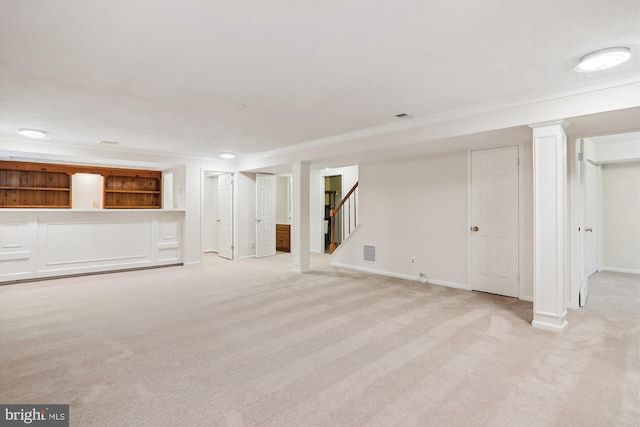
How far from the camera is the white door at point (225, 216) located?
7.98 meters

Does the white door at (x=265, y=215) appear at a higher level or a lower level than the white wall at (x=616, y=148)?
lower

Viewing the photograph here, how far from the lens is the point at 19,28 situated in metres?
2.07

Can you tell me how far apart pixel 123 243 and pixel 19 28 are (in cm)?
501

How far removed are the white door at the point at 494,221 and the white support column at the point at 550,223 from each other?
111 centimetres

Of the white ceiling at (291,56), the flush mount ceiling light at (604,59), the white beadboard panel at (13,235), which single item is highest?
the white ceiling at (291,56)

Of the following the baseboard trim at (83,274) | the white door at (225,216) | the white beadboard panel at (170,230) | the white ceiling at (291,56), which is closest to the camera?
the white ceiling at (291,56)

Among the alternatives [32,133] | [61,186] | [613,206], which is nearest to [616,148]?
[613,206]

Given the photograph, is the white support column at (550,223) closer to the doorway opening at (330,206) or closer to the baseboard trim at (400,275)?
the baseboard trim at (400,275)

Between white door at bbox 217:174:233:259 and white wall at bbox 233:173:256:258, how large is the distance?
0.23 m

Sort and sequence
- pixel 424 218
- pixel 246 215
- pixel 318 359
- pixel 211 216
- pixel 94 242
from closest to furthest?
pixel 318 359 < pixel 424 218 < pixel 94 242 < pixel 246 215 < pixel 211 216

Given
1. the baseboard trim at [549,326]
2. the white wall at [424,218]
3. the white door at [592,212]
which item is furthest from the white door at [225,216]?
the white door at [592,212]

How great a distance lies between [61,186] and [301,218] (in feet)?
19.3

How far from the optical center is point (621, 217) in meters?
6.09

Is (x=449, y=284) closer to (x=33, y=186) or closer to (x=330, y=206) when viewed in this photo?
(x=330, y=206)
